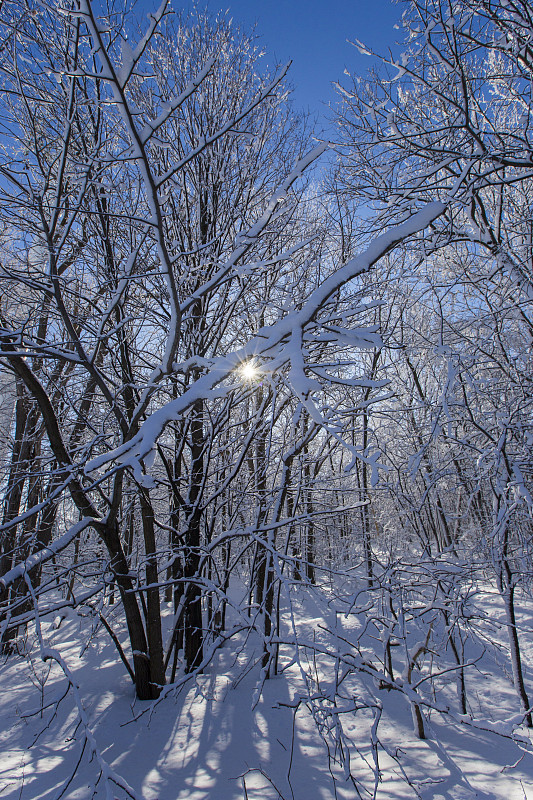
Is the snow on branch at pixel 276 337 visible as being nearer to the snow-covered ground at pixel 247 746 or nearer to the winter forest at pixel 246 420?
the winter forest at pixel 246 420

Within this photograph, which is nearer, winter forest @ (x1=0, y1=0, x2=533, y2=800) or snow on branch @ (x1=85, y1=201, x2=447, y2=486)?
snow on branch @ (x1=85, y1=201, x2=447, y2=486)

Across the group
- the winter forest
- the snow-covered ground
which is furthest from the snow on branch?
the snow-covered ground

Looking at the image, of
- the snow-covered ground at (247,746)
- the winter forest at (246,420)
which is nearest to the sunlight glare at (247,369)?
the winter forest at (246,420)

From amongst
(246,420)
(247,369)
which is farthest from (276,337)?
(246,420)

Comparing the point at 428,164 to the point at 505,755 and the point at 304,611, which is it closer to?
the point at 505,755

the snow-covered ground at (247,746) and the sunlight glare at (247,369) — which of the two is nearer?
the sunlight glare at (247,369)

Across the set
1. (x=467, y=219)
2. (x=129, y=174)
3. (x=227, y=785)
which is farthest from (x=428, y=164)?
(x=227, y=785)

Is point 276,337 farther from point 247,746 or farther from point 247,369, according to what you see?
point 247,746

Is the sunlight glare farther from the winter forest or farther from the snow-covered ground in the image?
the snow-covered ground

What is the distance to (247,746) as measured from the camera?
139 inches

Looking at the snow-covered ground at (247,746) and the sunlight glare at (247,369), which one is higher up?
the sunlight glare at (247,369)

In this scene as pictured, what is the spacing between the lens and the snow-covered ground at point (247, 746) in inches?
117

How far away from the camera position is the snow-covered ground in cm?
296

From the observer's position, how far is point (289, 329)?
4.55ft
